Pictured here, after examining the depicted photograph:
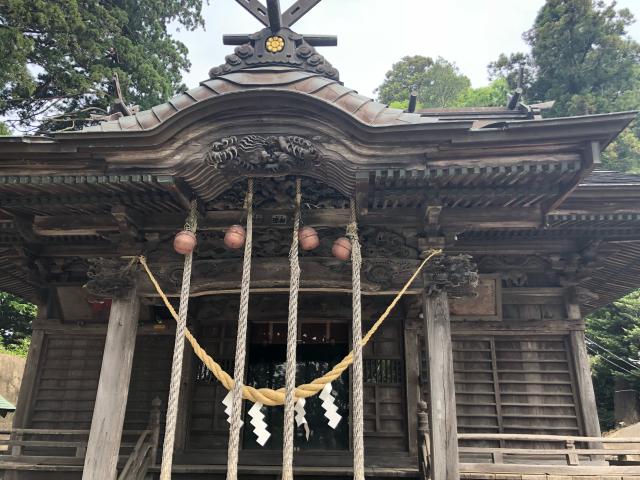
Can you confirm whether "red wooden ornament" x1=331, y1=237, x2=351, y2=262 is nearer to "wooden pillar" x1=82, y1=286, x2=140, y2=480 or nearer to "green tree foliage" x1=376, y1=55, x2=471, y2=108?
"wooden pillar" x1=82, y1=286, x2=140, y2=480

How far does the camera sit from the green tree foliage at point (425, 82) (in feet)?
125

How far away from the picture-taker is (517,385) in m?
7.60

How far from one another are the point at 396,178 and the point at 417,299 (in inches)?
105

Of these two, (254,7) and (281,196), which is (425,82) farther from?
(281,196)

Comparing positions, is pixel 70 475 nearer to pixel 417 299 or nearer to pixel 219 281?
pixel 219 281

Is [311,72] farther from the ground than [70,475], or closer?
farther from the ground

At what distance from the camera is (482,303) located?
759 cm

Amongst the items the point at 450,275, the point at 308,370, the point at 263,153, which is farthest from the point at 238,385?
the point at 308,370

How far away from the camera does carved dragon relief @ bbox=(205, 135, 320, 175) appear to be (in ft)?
17.1

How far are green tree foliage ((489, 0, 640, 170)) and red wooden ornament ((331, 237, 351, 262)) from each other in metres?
18.9

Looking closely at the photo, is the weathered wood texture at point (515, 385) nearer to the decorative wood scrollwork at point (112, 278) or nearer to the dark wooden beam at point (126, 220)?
the decorative wood scrollwork at point (112, 278)

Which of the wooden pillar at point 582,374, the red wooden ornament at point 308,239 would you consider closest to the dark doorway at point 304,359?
the red wooden ornament at point 308,239

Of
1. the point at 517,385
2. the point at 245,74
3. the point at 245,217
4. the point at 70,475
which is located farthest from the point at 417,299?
the point at 70,475

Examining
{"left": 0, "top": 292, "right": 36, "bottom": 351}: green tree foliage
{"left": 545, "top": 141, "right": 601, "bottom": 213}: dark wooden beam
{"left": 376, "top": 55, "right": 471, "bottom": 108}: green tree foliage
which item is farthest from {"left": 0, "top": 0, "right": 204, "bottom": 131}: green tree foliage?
{"left": 376, "top": 55, "right": 471, "bottom": 108}: green tree foliage
